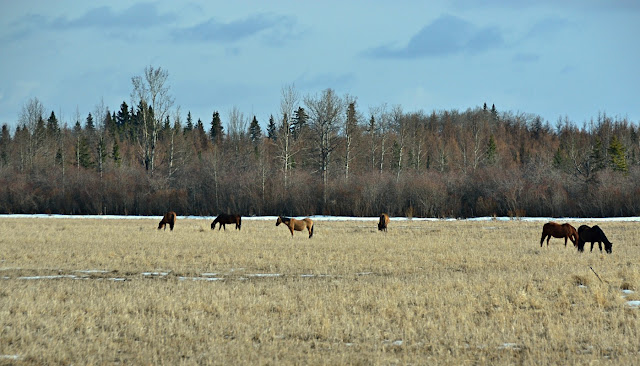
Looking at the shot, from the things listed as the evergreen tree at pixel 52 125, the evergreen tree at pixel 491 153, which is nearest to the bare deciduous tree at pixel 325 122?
the evergreen tree at pixel 491 153

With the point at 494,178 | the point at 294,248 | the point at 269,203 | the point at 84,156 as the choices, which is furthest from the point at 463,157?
the point at 294,248

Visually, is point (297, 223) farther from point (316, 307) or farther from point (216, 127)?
point (216, 127)

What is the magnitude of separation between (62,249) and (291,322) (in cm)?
1410

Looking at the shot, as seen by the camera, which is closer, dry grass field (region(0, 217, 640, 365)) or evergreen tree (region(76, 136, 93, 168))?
dry grass field (region(0, 217, 640, 365))

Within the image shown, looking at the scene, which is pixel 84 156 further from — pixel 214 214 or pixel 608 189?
pixel 608 189

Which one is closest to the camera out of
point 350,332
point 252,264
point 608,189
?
point 350,332

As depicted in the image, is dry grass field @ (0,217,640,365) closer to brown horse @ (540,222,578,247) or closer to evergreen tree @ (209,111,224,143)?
brown horse @ (540,222,578,247)

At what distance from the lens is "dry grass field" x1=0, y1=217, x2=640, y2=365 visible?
27.6 feet

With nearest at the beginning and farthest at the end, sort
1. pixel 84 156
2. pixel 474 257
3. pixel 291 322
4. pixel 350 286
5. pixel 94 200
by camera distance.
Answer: pixel 291 322 → pixel 350 286 → pixel 474 257 → pixel 94 200 → pixel 84 156

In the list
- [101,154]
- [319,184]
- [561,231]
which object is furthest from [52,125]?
[561,231]

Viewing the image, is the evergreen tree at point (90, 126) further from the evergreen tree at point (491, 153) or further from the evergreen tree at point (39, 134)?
the evergreen tree at point (491, 153)

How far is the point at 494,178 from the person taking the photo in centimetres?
5488

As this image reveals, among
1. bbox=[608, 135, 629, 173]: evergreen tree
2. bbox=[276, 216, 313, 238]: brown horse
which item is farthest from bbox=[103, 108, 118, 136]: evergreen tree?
bbox=[276, 216, 313, 238]: brown horse

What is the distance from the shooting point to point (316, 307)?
37.1ft
